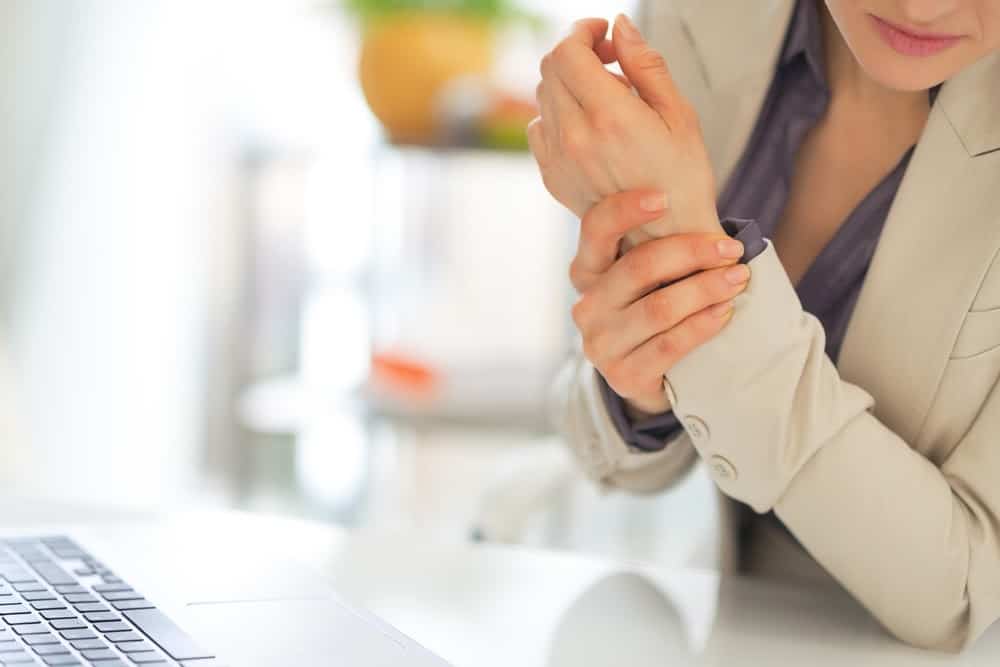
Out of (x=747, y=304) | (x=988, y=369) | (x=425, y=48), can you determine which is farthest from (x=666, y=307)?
(x=425, y=48)

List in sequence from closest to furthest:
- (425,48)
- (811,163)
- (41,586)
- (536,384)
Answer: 1. (41,586)
2. (811,163)
3. (425,48)
4. (536,384)

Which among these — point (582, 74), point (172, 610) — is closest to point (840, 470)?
point (582, 74)

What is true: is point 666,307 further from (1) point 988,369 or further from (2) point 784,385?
(1) point 988,369

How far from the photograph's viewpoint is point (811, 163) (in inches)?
41.8

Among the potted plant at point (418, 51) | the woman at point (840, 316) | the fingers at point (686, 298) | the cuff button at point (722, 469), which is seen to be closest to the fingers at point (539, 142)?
the woman at point (840, 316)

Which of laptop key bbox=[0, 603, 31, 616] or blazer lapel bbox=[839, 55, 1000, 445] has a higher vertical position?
blazer lapel bbox=[839, 55, 1000, 445]

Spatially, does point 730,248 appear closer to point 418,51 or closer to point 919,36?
point 919,36

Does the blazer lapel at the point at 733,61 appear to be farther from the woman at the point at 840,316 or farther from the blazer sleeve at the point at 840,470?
the blazer sleeve at the point at 840,470

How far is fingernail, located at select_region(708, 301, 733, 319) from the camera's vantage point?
0.83 m

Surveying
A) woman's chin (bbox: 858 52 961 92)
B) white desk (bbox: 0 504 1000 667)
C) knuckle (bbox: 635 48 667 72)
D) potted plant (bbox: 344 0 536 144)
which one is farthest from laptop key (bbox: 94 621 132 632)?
potted plant (bbox: 344 0 536 144)

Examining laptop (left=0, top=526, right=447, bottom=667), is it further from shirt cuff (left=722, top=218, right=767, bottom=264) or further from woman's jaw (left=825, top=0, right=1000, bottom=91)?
woman's jaw (left=825, top=0, right=1000, bottom=91)

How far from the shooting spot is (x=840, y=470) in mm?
859

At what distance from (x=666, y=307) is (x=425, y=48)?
5.10ft

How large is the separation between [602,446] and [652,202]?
28 centimetres
